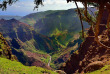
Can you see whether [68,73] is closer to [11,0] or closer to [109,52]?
[109,52]

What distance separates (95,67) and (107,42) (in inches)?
412

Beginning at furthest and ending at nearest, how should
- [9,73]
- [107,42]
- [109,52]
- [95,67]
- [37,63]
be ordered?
[37,63] < [107,42] < [109,52] < [95,67] < [9,73]

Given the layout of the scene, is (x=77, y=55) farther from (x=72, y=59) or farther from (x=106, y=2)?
(x=106, y=2)

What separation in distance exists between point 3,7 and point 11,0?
0.98 metres

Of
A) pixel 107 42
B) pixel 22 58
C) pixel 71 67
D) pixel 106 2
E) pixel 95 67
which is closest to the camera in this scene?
pixel 106 2

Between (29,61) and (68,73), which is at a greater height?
(68,73)

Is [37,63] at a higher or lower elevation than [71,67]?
lower

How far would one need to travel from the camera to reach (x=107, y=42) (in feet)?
86.4

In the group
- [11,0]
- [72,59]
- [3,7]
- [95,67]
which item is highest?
[11,0]

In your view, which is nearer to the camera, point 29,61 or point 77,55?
point 77,55

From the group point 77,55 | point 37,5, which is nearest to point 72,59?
point 77,55

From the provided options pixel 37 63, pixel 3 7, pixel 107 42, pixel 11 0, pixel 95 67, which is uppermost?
pixel 11 0

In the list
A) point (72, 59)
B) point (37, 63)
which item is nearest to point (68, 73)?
point (72, 59)

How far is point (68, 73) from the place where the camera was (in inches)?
1597
